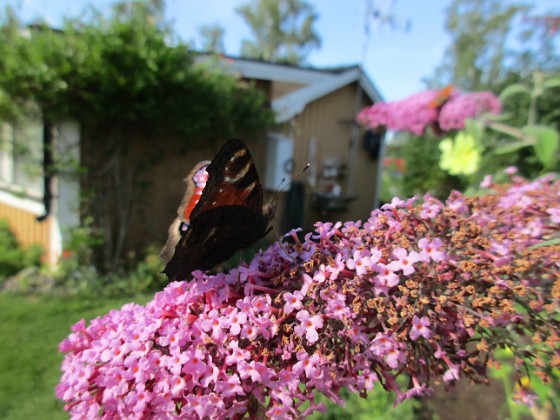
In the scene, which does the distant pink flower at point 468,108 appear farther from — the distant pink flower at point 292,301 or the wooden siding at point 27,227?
the wooden siding at point 27,227

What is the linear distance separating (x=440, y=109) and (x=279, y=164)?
430cm

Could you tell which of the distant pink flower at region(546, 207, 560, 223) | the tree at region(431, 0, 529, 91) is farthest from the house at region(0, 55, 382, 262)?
the tree at region(431, 0, 529, 91)

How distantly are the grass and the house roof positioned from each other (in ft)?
11.6

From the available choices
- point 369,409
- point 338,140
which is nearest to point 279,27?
point 338,140

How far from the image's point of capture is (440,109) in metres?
2.84

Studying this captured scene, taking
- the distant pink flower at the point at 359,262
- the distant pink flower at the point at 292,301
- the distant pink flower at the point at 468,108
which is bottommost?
the distant pink flower at the point at 292,301

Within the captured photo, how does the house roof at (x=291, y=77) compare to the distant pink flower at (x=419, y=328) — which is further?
the house roof at (x=291, y=77)

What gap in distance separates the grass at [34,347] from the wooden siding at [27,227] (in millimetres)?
893

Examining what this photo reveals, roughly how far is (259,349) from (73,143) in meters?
4.71

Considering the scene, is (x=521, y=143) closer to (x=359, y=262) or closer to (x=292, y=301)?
(x=359, y=262)

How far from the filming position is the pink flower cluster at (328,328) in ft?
2.91

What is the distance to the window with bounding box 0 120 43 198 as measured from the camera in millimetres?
4773

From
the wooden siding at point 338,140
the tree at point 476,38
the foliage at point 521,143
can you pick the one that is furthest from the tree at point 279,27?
the foliage at point 521,143

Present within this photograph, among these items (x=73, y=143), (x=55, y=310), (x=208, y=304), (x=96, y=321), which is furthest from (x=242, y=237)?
(x=73, y=143)
